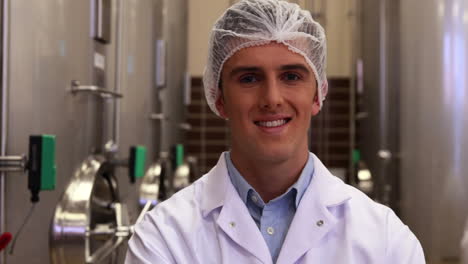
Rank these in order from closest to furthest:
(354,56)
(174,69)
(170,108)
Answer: (170,108), (174,69), (354,56)

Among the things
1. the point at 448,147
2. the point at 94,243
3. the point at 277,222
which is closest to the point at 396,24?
the point at 448,147

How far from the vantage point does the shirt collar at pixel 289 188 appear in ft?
4.14

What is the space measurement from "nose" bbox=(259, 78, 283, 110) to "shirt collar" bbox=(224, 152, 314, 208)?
0.53ft

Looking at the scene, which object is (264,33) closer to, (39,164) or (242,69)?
(242,69)

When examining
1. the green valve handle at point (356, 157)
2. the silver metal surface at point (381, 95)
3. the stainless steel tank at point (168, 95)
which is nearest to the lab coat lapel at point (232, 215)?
the stainless steel tank at point (168, 95)

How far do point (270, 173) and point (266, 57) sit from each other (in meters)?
0.22

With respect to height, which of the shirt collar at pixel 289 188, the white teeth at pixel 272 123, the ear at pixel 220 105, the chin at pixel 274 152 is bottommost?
the shirt collar at pixel 289 188

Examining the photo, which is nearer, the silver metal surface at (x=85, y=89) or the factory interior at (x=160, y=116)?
the factory interior at (x=160, y=116)

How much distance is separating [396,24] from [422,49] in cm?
40

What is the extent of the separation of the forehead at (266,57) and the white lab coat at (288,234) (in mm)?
234

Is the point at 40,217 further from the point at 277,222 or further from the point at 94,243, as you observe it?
the point at 277,222

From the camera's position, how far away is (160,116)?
337 cm

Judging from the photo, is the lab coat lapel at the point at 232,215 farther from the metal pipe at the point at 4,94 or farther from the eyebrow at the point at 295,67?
the metal pipe at the point at 4,94

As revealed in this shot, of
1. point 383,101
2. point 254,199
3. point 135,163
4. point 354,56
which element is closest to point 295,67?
point 254,199
